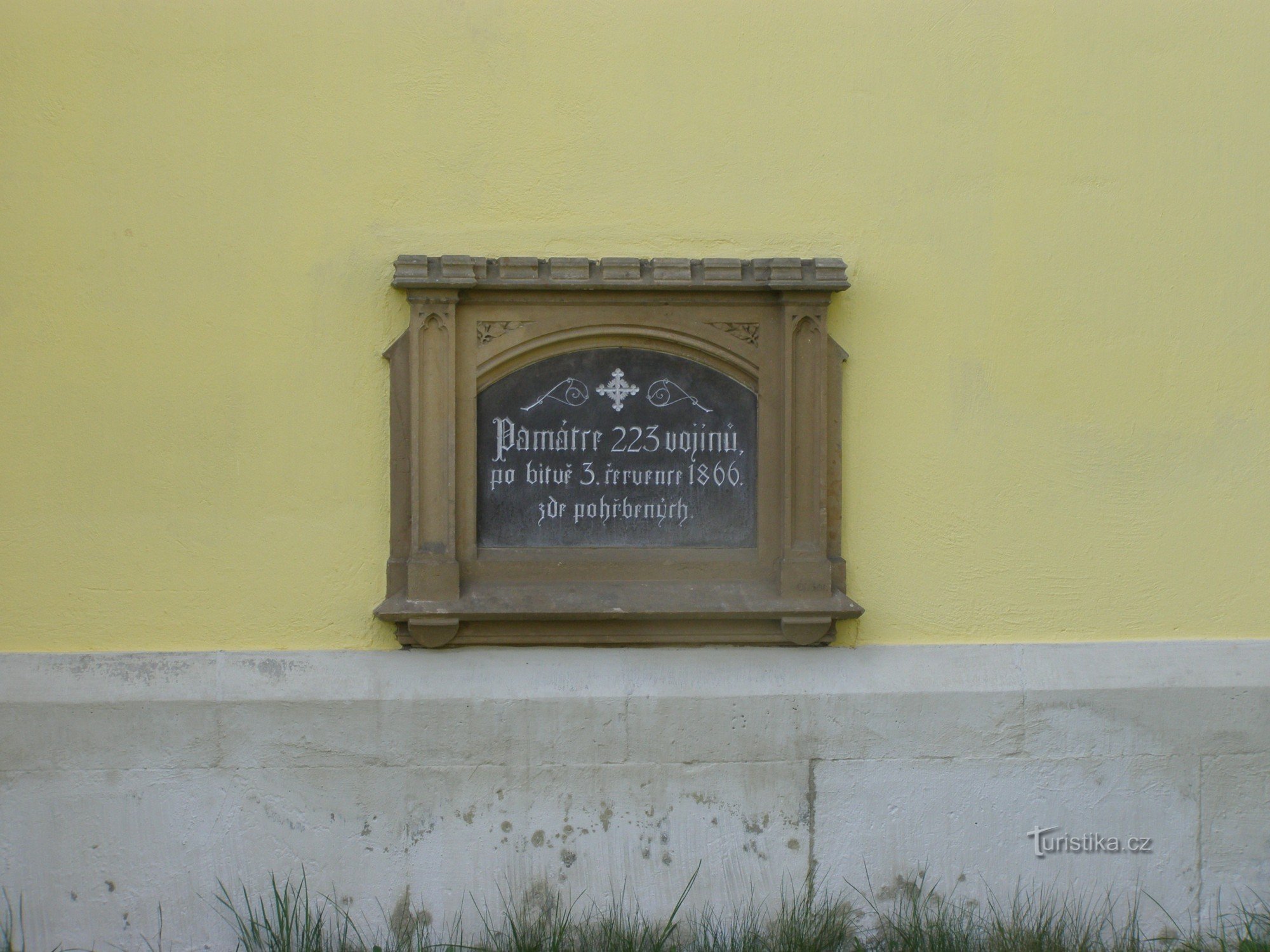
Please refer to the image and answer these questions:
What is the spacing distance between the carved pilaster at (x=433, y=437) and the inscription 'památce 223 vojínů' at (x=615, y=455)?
0.14 m

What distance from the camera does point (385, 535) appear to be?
405cm

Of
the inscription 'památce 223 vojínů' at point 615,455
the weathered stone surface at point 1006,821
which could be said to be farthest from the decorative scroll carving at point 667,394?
the weathered stone surface at point 1006,821

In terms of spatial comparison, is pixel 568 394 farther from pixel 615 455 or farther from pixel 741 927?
pixel 741 927

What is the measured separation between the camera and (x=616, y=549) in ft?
13.3

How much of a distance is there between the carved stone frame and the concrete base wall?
20 centimetres

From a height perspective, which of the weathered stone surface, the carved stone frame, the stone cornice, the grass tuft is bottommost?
the grass tuft

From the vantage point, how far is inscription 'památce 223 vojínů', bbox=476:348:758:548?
4.06 m

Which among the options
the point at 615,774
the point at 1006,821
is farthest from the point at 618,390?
the point at 1006,821

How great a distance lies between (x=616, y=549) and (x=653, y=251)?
3.72ft

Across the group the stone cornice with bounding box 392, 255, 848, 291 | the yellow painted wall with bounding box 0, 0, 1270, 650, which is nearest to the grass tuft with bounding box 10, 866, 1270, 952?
the yellow painted wall with bounding box 0, 0, 1270, 650

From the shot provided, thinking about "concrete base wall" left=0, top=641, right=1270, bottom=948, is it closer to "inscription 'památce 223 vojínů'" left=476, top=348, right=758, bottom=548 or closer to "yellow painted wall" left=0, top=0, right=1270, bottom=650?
"yellow painted wall" left=0, top=0, right=1270, bottom=650

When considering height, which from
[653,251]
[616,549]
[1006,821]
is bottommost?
[1006,821]

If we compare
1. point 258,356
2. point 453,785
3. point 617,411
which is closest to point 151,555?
point 258,356

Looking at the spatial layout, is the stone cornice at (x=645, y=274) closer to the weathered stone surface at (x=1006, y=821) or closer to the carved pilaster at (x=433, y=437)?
the carved pilaster at (x=433, y=437)
